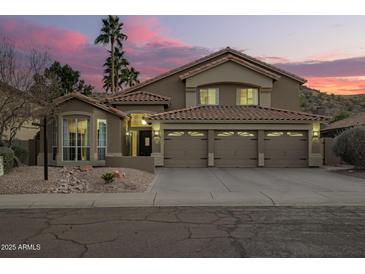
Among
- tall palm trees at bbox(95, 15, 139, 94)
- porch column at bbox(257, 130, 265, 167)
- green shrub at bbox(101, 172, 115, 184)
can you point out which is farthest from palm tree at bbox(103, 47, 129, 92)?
green shrub at bbox(101, 172, 115, 184)

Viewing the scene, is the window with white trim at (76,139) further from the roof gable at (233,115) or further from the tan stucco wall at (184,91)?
the tan stucco wall at (184,91)

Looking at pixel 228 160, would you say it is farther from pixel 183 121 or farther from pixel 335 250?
pixel 335 250

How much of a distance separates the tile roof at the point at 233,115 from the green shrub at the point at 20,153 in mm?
7401

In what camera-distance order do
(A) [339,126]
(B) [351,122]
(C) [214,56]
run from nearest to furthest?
1. (C) [214,56]
2. (B) [351,122]
3. (A) [339,126]

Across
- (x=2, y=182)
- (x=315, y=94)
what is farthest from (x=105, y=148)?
(x=315, y=94)

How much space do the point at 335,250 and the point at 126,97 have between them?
2146cm

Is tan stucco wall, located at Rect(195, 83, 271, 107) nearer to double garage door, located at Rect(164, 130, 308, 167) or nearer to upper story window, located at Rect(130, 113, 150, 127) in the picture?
double garage door, located at Rect(164, 130, 308, 167)

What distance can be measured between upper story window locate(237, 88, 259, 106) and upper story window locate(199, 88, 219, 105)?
1.60m

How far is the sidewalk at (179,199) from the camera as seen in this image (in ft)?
37.5

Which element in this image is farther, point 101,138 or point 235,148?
point 235,148

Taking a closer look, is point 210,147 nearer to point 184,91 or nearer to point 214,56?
point 184,91

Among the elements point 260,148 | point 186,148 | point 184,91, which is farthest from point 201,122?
point 184,91

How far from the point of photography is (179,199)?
12.1 m

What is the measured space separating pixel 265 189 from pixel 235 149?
408 inches
